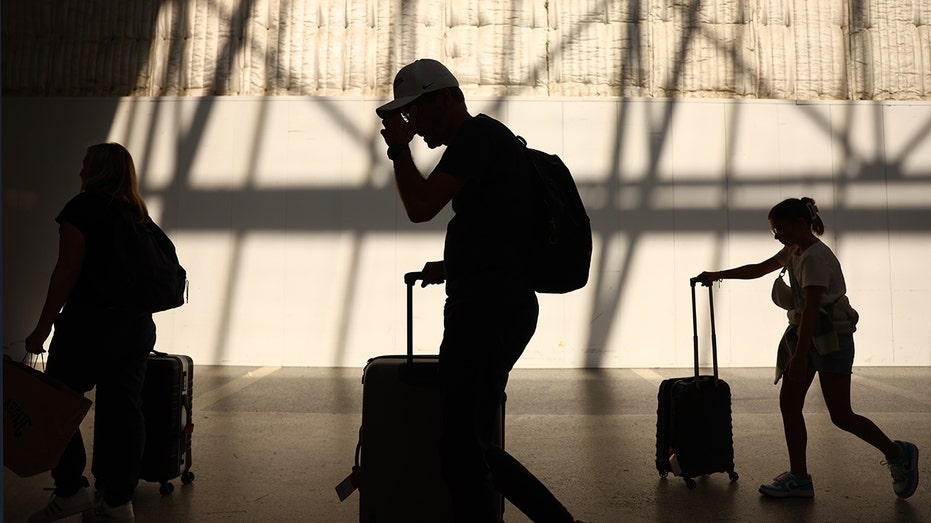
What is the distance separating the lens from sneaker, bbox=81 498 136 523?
10.3 feet

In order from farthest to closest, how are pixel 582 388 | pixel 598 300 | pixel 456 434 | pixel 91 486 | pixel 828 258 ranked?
pixel 598 300 → pixel 582 388 → pixel 91 486 → pixel 828 258 → pixel 456 434

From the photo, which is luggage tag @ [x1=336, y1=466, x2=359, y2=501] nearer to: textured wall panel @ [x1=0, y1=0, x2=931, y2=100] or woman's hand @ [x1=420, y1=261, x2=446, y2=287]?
woman's hand @ [x1=420, y1=261, x2=446, y2=287]

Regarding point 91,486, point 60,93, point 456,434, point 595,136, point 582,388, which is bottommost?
point 582,388

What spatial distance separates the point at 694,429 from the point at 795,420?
493 mm

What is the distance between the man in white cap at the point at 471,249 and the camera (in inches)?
86.0

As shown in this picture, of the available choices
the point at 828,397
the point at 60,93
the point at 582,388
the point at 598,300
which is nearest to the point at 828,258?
the point at 828,397

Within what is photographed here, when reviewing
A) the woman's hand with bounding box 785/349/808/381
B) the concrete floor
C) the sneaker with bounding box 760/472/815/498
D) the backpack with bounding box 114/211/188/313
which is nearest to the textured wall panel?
the concrete floor

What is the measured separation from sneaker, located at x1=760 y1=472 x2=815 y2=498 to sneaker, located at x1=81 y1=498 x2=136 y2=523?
2616mm

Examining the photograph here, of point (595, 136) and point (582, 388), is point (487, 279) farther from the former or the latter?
point (595, 136)

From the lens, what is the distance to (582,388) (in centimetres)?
745

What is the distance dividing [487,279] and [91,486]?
268 centimetres

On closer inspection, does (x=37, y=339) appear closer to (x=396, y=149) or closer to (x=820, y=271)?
(x=396, y=149)

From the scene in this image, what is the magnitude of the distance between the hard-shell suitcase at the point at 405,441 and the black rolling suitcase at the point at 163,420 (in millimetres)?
1457

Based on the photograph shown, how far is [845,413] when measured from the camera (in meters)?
3.53
